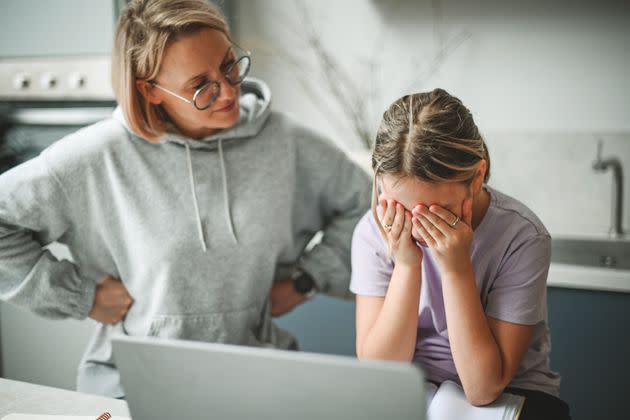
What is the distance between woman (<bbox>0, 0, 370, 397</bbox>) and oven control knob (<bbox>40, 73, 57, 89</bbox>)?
94 cm

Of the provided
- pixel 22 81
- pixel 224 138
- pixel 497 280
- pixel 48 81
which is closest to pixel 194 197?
pixel 224 138

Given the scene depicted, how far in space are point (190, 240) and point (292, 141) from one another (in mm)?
321

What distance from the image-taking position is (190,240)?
130 centimetres

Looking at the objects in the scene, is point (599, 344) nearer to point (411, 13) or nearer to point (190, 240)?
point (190, 240)

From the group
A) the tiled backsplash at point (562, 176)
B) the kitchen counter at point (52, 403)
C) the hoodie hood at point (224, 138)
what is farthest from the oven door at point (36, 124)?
the tiled backsplash at point (562, 176)

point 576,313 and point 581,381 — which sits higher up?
point 576,313

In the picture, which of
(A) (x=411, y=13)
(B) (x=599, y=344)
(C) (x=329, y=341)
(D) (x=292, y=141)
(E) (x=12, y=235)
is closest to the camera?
(E) (x=12, y=235)

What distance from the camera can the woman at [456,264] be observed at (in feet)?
3.19

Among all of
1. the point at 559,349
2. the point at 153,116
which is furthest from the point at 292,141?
the point at 559,349

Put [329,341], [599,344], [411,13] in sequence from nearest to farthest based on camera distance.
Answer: [599,344] < [329,341] < [411,13]

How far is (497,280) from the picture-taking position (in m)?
1.05

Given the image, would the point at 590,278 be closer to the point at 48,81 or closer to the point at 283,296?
the point at 283,296

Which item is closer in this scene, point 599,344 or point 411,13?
point 599,344

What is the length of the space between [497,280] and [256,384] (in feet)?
1.68
